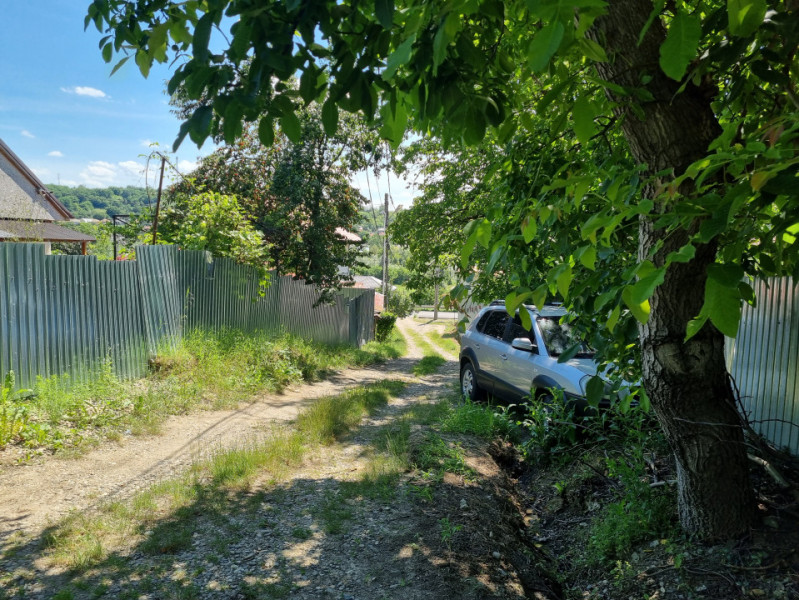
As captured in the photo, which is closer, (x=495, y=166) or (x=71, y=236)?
(x=495, y=166)

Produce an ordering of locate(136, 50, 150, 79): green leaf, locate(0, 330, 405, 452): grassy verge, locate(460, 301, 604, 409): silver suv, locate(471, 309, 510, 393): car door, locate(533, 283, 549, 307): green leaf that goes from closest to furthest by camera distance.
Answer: locate(533, 283, 549, 307): green leaf < locate(136, 50, 150, 79): green leaf < locate(0, 330, 405, 452): grassy verge < locate(460, 301, 604, 409): silver suv < locate(471, 309, 510, 393): car door

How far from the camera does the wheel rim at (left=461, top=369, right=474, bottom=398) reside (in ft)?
31.6

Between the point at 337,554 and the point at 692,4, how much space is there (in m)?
4.69

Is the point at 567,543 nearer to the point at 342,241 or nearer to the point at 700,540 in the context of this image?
the point at 700,540

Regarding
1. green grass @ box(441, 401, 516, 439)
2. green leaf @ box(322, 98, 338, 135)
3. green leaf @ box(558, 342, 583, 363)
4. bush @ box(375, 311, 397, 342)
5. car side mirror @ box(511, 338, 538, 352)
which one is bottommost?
bush @ box(375, 311, 397, 342)

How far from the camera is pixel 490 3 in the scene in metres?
1.94

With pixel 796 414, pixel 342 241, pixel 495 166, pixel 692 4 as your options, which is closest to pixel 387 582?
pixel 495 166

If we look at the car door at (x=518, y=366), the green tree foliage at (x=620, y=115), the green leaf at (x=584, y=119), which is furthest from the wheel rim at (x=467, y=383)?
the green leaf at (x=584, y=119)

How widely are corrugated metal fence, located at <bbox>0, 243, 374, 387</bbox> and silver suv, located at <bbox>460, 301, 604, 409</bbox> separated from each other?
16.4 feet

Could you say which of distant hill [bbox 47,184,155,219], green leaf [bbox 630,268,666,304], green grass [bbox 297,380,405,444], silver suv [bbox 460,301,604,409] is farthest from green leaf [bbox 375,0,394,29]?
distant hill [bbox 47,184,155,219]

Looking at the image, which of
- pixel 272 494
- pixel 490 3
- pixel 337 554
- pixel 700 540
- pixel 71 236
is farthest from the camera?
pixel 71 236

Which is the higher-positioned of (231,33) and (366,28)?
(366,28)

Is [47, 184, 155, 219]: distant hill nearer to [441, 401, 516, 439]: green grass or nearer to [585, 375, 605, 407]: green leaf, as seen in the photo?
[441, 401, 516, 439]: green grass

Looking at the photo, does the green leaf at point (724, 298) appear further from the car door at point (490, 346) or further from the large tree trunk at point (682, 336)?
the car door at point (490, 346)
